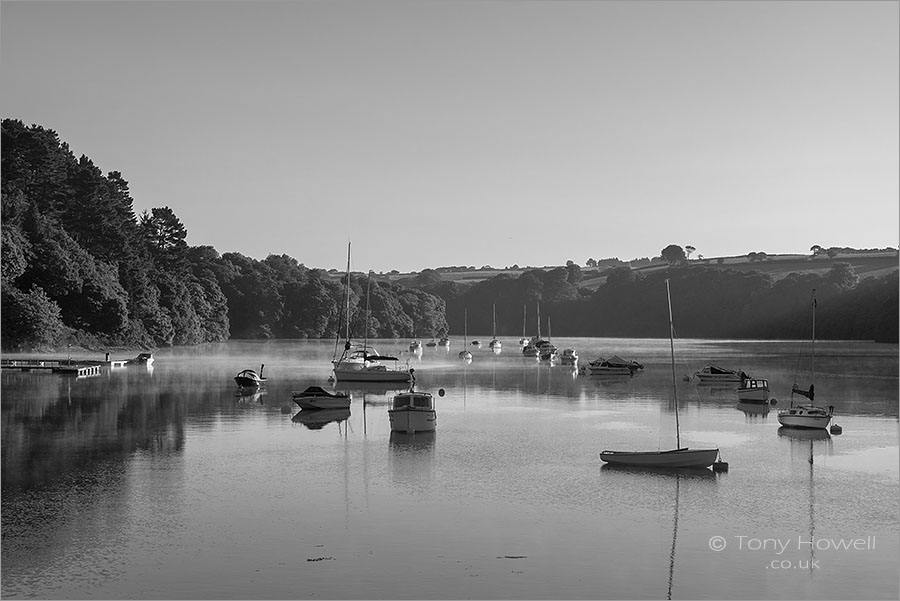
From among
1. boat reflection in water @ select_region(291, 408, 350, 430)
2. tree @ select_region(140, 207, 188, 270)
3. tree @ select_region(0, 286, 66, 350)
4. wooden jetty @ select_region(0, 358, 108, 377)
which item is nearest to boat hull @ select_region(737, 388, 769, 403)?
boat reflection in water @ select_region(291, 408, 350, 430)

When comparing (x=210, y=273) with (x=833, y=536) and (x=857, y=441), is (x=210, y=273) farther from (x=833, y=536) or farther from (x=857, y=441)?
(x=833, y=536)

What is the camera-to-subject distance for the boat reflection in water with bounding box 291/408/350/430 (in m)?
51.0

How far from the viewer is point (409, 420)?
46.3 meters

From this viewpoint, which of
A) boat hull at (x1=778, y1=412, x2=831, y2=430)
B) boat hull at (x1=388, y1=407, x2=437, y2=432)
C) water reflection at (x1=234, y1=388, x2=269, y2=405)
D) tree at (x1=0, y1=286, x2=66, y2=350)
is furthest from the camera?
tree at (x1=0, y1=286, x2=66, y2=350)

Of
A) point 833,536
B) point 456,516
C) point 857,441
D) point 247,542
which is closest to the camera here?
point 247,542

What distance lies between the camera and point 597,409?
61.0 m

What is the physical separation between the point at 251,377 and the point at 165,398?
32.6 ft

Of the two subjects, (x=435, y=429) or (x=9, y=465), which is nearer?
(x=9, y=465)

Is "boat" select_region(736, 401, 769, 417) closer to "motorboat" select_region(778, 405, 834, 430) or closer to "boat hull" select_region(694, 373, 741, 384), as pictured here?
"motorboat" select_region(778, 405, 834, 430)

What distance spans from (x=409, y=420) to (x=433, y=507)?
16933 mm

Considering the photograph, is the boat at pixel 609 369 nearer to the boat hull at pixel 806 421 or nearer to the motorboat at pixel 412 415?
the boat hull at pixel 806 421

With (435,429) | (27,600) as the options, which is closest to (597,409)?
(435,429)

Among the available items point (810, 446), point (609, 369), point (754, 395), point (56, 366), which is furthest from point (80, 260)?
point (810, 446)

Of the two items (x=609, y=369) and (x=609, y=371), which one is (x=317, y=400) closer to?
(x=609, y=371)
